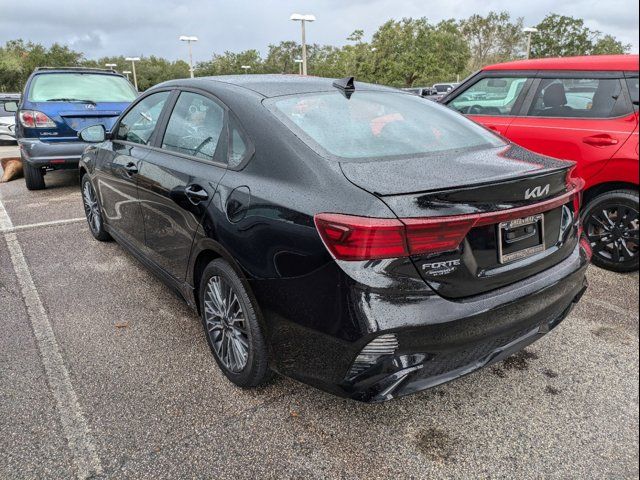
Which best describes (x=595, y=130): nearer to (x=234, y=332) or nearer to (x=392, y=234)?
(x=392, y=234)

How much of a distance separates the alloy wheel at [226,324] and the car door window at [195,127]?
720 mm

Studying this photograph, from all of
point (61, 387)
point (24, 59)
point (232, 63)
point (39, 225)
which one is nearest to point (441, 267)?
point (61, 387)

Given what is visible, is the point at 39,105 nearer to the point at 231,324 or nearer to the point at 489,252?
the point at 231,324

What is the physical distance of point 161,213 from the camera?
307 cm

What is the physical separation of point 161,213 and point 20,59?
2305 inches

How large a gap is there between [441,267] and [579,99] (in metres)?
3.20

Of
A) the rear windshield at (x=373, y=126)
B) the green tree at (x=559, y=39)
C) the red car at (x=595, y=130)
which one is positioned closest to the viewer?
the rear windshield at (x=373, y=126)

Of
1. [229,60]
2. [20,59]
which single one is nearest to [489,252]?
[20,59]

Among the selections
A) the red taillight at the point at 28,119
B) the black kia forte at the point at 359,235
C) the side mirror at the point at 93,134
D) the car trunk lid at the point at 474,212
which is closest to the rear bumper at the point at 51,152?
the red taillight at the point at 28,119

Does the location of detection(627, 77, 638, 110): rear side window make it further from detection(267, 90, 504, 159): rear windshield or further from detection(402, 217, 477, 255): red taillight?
detection(402, 217, 477, 255): red taillight

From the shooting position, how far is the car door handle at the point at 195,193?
2.56 m

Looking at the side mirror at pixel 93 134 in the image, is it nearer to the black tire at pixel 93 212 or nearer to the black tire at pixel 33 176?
the black tire at pixel 93 212

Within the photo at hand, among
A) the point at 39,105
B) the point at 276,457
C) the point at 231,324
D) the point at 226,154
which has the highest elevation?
the point at 39,105

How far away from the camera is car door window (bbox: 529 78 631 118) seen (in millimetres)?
3934
